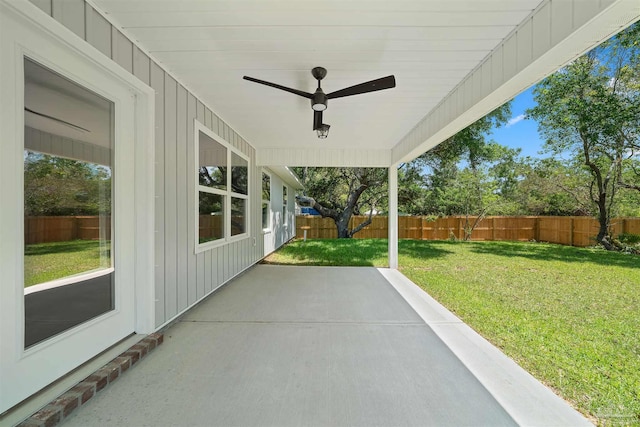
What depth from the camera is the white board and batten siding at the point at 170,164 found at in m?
2.00

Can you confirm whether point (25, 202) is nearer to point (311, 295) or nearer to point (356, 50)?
point (356, 50)

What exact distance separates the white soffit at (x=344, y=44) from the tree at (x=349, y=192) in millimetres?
7772

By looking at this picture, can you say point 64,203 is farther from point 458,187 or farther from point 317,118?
point 458,187

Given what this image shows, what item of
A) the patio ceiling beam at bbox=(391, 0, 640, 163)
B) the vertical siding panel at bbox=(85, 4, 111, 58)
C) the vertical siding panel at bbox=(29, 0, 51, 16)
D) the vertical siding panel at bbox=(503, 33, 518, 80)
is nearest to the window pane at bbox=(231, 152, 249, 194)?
the vertical siding panel at bbox=(85, 4, 111, 58)

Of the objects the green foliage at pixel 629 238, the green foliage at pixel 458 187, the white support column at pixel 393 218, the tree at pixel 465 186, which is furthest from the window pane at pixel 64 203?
the green foliage at pixel 629 238

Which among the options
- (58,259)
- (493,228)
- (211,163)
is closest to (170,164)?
(211,163)

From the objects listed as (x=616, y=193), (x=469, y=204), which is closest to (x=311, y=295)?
(x=469, y=204)

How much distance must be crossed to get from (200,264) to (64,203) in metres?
1.83

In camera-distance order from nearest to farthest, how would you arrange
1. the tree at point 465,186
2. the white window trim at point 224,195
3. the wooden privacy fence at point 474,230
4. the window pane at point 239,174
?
the white window trim at point 224,195 → the window pane at point 239,174 → the tree at point 465,186 → the wooden privacy fence at point 474,230

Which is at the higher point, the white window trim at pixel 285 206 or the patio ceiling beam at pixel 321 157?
the patio ceiling beam at pixel 321 157

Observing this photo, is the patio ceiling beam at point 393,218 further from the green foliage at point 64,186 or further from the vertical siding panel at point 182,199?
the green foliage at point 64,186

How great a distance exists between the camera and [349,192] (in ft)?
42.8

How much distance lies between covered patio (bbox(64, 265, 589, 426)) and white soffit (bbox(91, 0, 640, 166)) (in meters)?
2.37

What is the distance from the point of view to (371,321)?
3078 mm
